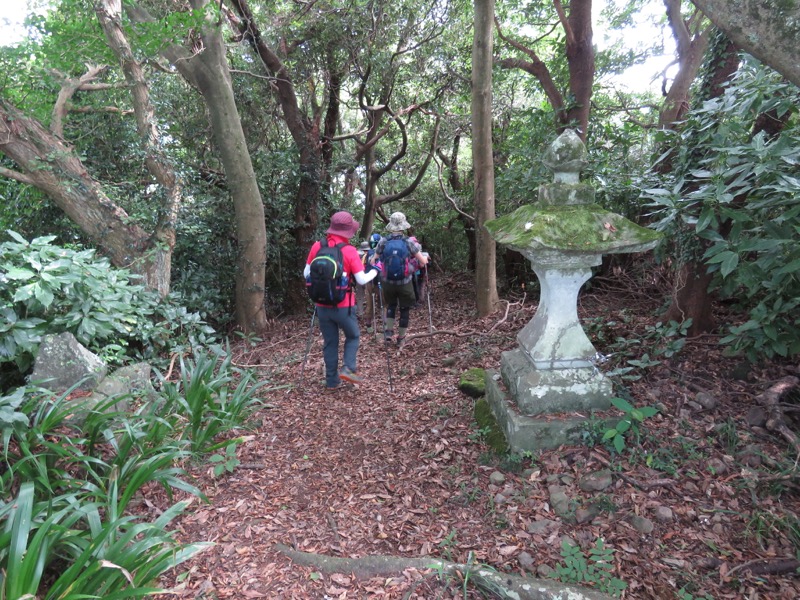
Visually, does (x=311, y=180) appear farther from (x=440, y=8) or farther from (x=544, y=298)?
(x=544, y=298)

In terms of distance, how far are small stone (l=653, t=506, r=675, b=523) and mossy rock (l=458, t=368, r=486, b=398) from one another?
5.66 ft

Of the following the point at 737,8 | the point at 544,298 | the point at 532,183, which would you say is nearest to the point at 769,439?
the point at 544,298

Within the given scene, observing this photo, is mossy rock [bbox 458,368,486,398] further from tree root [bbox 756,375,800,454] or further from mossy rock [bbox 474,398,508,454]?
tree root [bbox 756,375,800,454]

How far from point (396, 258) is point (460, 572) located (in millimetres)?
3728

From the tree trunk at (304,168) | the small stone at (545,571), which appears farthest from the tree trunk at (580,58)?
the small stone at (545,571)

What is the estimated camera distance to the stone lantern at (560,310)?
10.0ft

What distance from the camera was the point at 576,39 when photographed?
21.2 ft

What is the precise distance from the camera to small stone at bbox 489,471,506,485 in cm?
309

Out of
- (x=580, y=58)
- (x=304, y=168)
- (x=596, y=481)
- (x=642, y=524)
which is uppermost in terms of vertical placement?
(x=580, y=58)

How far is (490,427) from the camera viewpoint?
11.8ft

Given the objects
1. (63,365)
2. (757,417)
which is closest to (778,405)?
(757,417)

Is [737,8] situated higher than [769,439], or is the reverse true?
[737,8]

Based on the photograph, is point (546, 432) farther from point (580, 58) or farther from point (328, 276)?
point (580, 58)

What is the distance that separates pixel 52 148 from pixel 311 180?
4.21 m
